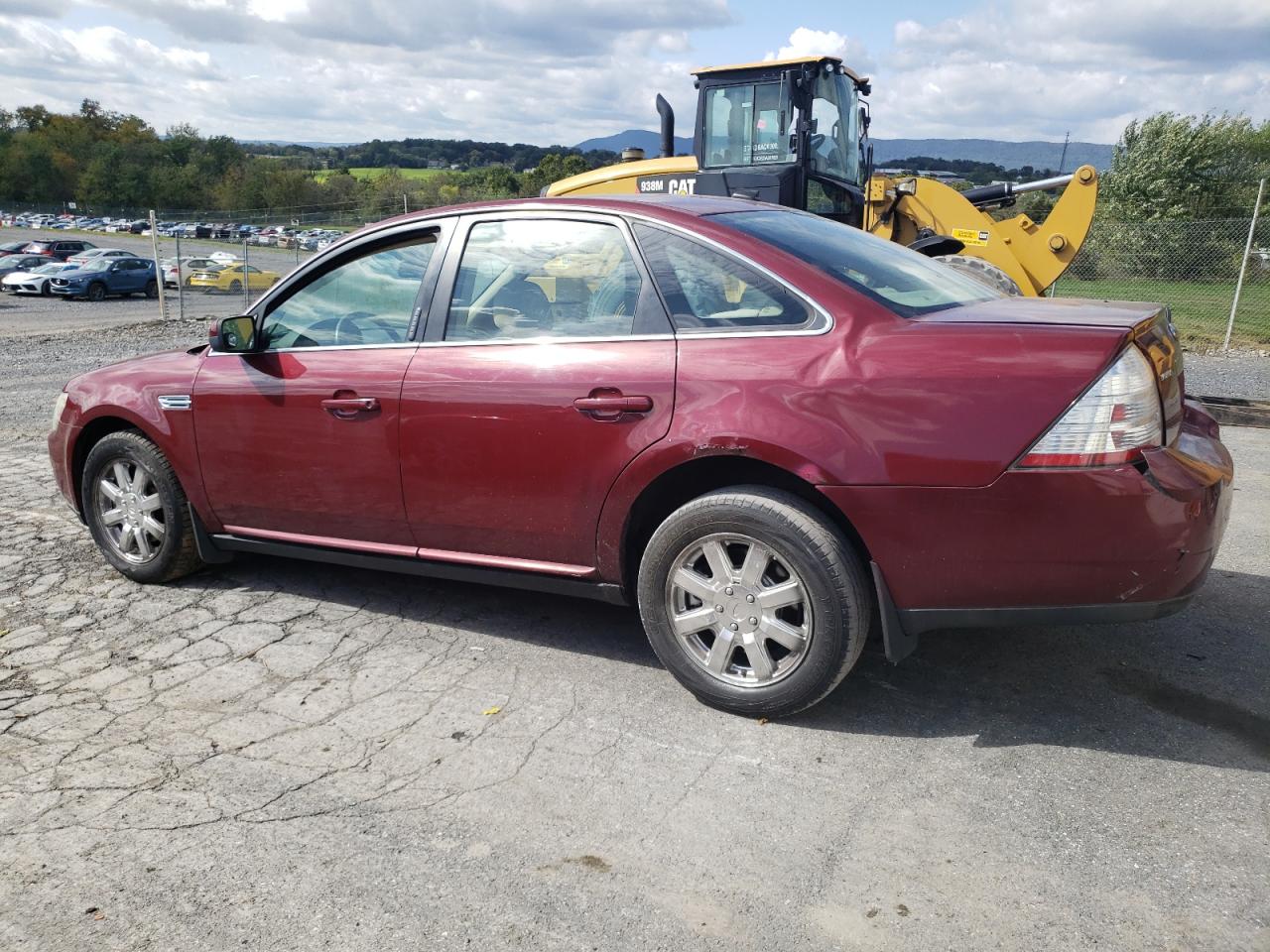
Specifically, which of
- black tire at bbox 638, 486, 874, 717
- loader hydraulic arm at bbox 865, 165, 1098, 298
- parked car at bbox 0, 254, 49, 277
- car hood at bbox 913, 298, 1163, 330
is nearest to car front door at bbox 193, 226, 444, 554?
black tire at bbox 638, 486, 874, 717

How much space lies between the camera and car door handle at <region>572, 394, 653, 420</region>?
11.6 feet

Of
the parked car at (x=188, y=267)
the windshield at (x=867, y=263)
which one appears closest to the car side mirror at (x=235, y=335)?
the windshield at (x=867, y=263)

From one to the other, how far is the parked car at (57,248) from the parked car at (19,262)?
1.19 metres

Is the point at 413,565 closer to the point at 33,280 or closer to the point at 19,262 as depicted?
the point at 33,280

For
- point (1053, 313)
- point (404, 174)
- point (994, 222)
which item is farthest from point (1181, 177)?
point (404, 174)

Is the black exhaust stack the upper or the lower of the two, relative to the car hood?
upper

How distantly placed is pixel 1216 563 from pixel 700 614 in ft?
9.76

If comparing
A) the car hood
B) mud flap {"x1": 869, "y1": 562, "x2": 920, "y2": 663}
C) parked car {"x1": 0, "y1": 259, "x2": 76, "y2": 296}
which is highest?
the car hood

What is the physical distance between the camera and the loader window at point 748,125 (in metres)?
10.6

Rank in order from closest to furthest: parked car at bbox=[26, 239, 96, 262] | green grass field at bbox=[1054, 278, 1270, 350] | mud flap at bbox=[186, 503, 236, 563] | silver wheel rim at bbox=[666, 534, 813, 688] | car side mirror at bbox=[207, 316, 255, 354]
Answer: silver wheel rim at bbox=[666, 534, 813, 688], car side mirror at bbox=[207, 316, 255, 354], mud flap at bbox=[186, 503, 236, 563], green grass field at bbox=[1054, 278, 1270, 350], parked car at bbox=[26, 239, 96, 262]

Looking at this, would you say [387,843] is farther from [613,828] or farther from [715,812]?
[715,812]

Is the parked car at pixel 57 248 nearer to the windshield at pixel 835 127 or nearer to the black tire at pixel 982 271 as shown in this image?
the windshield at pixel 835 127

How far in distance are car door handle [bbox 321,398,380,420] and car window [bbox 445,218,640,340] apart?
0.40 metres

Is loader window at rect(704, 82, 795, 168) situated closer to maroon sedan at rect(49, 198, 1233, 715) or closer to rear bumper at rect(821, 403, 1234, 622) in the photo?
maroon sedan at rect(49, 198, 1233, 715)
